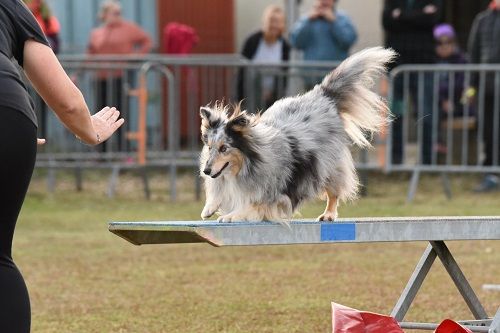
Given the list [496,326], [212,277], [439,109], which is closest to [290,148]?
[496,326]

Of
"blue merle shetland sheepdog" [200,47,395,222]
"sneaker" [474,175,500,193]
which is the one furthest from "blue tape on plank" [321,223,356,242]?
"sneaker" [474,175,500,193]

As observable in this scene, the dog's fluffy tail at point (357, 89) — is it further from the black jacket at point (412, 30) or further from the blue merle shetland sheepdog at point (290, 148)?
the black jacket at point (412, 30)

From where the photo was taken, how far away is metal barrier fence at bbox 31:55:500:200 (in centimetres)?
1377

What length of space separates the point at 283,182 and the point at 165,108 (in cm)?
915

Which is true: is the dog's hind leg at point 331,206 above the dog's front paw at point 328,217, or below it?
above

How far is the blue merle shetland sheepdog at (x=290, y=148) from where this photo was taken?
5582 mm

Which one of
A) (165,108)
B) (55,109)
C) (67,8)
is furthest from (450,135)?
(55,109)

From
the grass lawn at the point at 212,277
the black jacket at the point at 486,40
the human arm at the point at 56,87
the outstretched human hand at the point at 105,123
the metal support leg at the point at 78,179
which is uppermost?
the human arm at the point at 56,87

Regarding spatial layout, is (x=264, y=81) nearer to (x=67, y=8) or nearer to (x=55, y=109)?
(x=67, y=8)

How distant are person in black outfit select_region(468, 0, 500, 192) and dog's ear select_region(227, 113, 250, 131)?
837 centimetres

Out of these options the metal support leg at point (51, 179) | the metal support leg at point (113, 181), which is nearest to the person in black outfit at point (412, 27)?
the metal support leg at point (113, 181)

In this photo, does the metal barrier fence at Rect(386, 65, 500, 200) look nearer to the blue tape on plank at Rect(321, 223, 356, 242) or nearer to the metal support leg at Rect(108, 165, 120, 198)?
the metal support leg at Rect(108, 165, 120, 198)

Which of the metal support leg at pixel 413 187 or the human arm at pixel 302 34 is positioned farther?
the human arm at pixel 302 34

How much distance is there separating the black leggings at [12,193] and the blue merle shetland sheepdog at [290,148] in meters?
1.73
